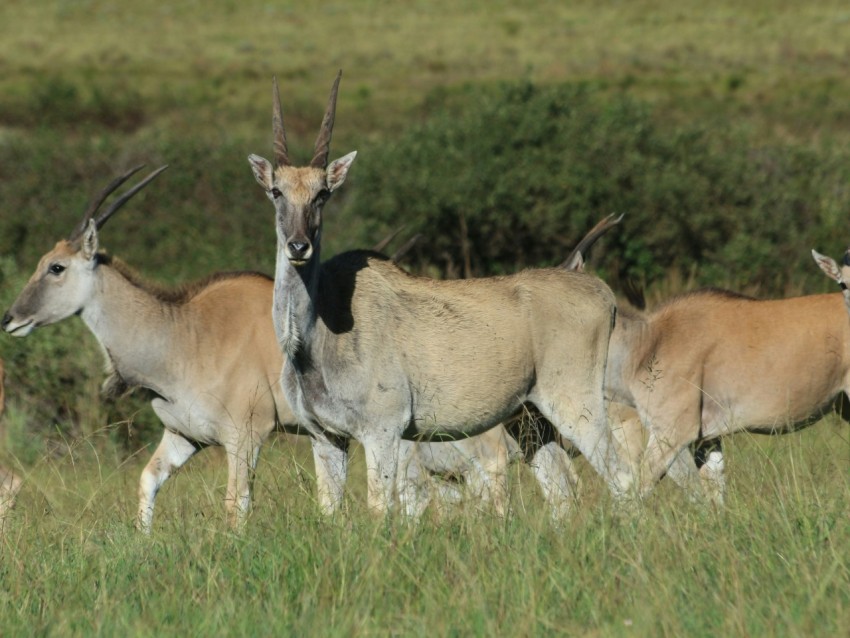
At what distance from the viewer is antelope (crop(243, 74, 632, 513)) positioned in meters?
6.34

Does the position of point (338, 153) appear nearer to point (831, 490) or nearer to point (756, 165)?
point (756, 165)

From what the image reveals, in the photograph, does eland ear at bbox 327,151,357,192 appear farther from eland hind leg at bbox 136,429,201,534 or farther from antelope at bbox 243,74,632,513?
eland hind leg at bbox 136,429,201,534

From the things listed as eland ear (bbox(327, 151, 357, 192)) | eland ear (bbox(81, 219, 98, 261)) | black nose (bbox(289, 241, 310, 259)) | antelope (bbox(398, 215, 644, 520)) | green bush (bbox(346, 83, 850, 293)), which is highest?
eland ear (bbox(327, 151, 357, 192))

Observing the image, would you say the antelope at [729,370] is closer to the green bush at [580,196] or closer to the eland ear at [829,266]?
the eland ear at [829,266]

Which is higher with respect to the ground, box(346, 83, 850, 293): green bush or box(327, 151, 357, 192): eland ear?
box(327, 151, 357, 192): eland ear

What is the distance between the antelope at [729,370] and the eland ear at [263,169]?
2.50 m

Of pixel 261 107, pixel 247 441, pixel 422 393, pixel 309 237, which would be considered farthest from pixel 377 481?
pixel 261 107

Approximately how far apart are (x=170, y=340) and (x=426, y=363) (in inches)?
80.2

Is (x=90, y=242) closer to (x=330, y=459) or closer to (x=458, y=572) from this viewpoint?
(x=330, y=459)

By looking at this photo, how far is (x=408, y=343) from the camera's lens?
Answer: 6.62 meters

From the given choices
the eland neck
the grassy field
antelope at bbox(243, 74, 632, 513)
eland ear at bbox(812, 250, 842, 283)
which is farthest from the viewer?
the eland neck

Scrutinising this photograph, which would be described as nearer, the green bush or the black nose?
the black nose

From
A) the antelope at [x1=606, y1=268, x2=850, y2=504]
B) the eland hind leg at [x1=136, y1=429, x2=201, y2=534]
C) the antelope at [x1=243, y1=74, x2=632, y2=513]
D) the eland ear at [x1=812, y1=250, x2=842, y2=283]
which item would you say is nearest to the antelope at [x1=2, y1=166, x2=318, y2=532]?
the eland hind leg at [x1=136, y1=429, x2=201, y2=534]

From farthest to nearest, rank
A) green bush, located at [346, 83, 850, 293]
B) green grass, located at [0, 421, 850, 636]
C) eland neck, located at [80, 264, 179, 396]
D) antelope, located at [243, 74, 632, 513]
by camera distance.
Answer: green bush, located at [346, 83, 850, 293] < eland neck, located at [80, 264, 179, 396] < antelope, located at [243, 74, 632, 513] < green grass, located at [0, 421, 850, 636]
